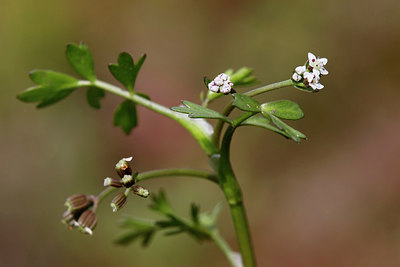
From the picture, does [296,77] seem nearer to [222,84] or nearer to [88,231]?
[222,84]

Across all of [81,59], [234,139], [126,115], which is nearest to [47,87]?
[81,59]

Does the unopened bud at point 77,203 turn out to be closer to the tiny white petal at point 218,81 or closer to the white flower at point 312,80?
the tiny white petal at point 218,81

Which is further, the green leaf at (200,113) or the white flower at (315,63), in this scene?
the white flower at (315,63)

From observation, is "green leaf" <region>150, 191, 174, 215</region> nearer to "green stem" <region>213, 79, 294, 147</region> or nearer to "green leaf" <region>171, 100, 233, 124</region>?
"green stem" <region>213, 79, 294, 147</region>

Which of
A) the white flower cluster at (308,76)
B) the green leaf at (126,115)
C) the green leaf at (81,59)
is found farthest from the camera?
the green leaf at (126,115)

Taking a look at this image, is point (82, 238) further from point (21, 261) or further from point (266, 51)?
point (266, 51)

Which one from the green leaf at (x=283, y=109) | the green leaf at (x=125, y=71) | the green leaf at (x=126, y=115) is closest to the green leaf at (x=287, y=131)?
the green leaf at (x=283, y=109)

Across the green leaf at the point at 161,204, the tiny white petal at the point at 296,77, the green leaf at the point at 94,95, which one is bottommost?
the green leaf at the point at 161,204
